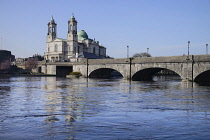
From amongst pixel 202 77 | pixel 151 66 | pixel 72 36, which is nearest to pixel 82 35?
pixel 72 36

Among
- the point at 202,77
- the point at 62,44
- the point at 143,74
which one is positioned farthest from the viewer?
the point at 62,44

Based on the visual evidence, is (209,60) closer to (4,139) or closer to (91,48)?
(4,139)

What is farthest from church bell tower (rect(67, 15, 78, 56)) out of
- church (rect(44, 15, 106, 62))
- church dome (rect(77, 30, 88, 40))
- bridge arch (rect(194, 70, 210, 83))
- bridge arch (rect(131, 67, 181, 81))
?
bridge arch (rect(194, 70, 210, 83))

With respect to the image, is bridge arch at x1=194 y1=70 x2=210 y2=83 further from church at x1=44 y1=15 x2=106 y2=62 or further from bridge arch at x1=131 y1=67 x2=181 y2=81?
church at x1=44 y1=15 x2=106 y2=62

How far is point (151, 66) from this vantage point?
221 ft

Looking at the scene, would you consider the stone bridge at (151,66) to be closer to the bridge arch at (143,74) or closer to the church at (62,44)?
the bridge arch at (143,74)

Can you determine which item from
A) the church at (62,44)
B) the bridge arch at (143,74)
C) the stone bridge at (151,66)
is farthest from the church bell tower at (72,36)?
the bridge arch at (143,74)

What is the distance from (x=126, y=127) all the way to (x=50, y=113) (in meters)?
5.73

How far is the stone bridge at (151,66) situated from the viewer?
58.2 metres

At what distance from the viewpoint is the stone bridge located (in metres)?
58.2

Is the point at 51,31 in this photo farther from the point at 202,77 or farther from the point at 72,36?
the point at 202,77

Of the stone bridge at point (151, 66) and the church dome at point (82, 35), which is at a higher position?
the church dome at point (82, 35)

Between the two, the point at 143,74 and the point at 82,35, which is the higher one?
the point at 82,35

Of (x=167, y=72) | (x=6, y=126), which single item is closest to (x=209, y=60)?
(x=6, y=126)
